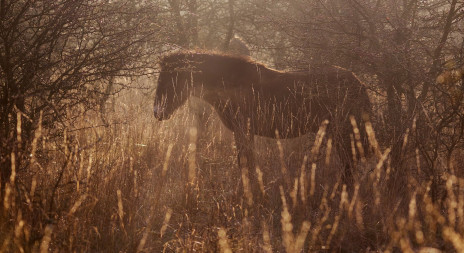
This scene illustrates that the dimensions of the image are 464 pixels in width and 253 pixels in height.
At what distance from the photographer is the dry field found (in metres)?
2.73

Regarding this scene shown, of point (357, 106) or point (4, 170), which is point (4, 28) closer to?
point (4, 170)

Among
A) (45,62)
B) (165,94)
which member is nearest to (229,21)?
(165,94)

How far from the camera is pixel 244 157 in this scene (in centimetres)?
471

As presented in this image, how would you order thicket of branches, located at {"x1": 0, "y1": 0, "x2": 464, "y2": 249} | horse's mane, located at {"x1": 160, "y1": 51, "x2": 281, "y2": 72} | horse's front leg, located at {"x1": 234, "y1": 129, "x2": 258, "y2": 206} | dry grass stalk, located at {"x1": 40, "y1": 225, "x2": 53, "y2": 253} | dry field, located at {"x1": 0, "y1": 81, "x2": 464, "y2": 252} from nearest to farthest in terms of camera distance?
dry grass stalk, located at {"x1": 40, "y1": 225, "x2": 53, "y2": 253}, dry field, located at {"x1": 0, "y1": 81, "x2": 464, "y2": 252}, thicket of branches, located at {"x1": 0, "y1": 0, "x2": 464, "y2": 249}, horse's front leg, located at {"x1": 234, "y1": 129, "x2": 258, "y2": 206}, horse's mane, located at {"x1": 160, "y1": 51, "x2": 281, "y2": 72}

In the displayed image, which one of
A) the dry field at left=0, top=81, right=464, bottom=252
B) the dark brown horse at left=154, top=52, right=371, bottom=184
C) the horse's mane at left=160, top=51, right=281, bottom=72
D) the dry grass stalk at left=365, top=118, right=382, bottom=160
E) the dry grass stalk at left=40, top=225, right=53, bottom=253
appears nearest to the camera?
the dry grass stalk at left=40, top=225, right=53, bottom=253

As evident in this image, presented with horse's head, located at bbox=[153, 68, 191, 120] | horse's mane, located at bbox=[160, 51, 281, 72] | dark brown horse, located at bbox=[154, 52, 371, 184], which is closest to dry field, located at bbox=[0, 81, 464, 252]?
dark brown horse, located at bbox=[154, 52, 371, 184]

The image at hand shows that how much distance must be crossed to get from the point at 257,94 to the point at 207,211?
1727 mm

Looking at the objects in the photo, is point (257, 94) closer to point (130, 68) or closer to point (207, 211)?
point (130, 68)

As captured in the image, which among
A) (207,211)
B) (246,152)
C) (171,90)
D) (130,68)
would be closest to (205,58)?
(171,90)

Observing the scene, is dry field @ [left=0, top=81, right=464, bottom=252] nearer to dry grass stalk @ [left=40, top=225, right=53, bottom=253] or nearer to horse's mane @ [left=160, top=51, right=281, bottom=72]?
dry grass stalk @ [left=40, top=225, right=53, bottom=253]

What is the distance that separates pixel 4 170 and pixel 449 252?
3253mm

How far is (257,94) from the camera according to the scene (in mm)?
5043

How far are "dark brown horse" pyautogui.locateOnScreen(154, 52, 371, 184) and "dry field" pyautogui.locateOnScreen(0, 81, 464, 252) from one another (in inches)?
16.6

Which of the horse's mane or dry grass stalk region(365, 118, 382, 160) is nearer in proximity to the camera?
dry grass stalk region(365, 118, 382, 160)
